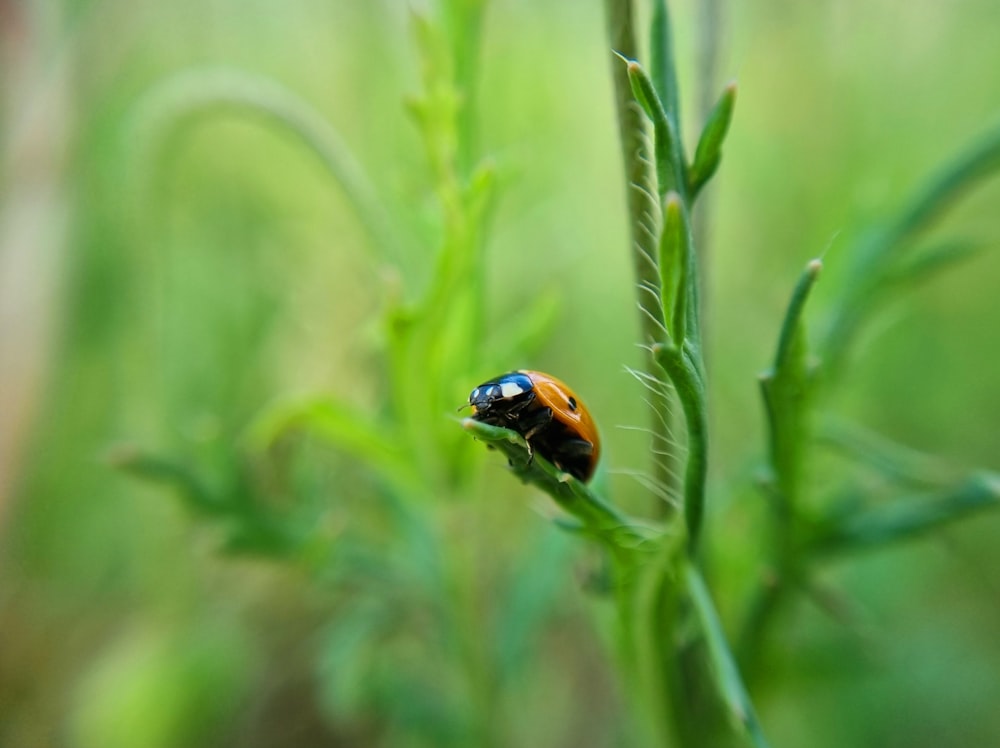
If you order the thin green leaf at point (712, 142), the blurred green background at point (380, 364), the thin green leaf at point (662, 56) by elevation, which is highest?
the thin green leaf at point (662, 56)

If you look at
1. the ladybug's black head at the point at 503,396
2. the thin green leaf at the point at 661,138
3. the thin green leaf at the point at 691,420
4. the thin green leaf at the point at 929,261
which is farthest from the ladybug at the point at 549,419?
the thin green leaf at the point at 929,261

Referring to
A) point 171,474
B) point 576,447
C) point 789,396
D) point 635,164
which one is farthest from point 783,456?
point 171,474

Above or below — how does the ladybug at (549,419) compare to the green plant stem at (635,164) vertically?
below

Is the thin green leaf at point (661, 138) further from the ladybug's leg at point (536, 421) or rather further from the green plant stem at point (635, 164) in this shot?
the ladybug's leg at point (536, 421)

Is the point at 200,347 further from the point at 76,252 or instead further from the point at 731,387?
the point at 731,387

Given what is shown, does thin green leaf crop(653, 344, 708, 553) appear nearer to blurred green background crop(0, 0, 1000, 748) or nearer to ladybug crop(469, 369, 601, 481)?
ladybug crop(469, 369, 601, 481)

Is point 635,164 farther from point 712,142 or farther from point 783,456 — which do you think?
point 783,456
